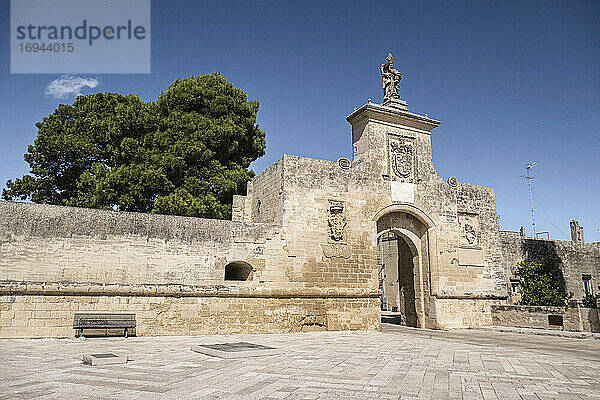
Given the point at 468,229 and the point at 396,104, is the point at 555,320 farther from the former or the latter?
the point at 396,104

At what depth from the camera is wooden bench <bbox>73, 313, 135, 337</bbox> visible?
388 inches

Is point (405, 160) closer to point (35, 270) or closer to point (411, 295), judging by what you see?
point (411, 295)

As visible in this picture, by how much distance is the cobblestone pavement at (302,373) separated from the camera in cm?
472

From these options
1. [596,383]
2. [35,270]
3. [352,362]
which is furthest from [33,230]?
[596,383]

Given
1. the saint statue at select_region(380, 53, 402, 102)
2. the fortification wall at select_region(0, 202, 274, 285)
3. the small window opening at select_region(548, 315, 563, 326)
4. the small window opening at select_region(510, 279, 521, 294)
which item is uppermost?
the saint statue at select_region(380, 53, 402, 102)

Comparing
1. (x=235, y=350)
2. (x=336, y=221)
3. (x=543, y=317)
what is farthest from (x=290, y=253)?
(x=543, y=317)

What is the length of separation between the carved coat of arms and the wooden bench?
30.9 ft

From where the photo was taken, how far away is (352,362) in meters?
6.91

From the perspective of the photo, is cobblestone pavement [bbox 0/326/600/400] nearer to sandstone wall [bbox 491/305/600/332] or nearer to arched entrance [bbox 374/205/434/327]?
sandstone wall [bbox 491/305/600/332]

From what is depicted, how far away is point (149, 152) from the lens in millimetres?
17000

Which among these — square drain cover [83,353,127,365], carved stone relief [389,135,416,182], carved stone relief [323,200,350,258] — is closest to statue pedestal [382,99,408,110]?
carved stone relief [389,135,416,182]

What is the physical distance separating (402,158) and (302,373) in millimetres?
10626

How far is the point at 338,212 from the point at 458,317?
228 inches

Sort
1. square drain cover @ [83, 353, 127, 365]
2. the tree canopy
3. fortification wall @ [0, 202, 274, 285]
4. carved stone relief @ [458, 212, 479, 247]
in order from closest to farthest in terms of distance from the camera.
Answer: square drain cover @ [83, 353, 127, 365], fortification wall @ [0, 202, 274, 285], carved stone relief @ [458, 212, 479, 247], the tree canopy
